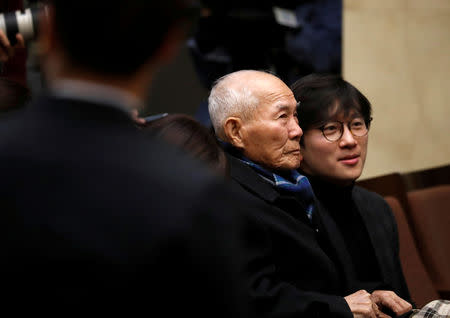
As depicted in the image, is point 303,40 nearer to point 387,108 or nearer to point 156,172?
point 387,108

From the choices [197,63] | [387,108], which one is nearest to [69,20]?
[197,63]

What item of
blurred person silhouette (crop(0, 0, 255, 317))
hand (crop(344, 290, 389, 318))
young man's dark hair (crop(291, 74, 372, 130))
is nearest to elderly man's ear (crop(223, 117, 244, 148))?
young man's dark hair (crop(291, 74, 372, 130))

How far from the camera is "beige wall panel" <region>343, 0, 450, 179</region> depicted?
414 cm

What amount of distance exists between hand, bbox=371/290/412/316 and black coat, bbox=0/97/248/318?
1351 mm

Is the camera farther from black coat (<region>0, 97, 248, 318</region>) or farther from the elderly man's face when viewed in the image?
black coat (<region>0, 97, 248, 318</region>)

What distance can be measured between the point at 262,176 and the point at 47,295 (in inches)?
52.0

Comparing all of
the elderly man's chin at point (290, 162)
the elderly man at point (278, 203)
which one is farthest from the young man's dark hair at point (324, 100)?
the elderly man's chin at point (290, 162)

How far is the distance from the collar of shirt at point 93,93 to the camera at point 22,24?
1.17 meters

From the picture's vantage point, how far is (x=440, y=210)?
3123 mm

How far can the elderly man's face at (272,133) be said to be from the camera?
1944mm

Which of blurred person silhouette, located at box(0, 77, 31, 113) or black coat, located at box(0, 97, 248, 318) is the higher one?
black coat, located at box(0, 97, 248, 318)

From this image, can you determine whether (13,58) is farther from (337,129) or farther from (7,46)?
(337,129)

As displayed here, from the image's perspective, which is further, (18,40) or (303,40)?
(303,40)

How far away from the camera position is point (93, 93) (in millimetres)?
691
